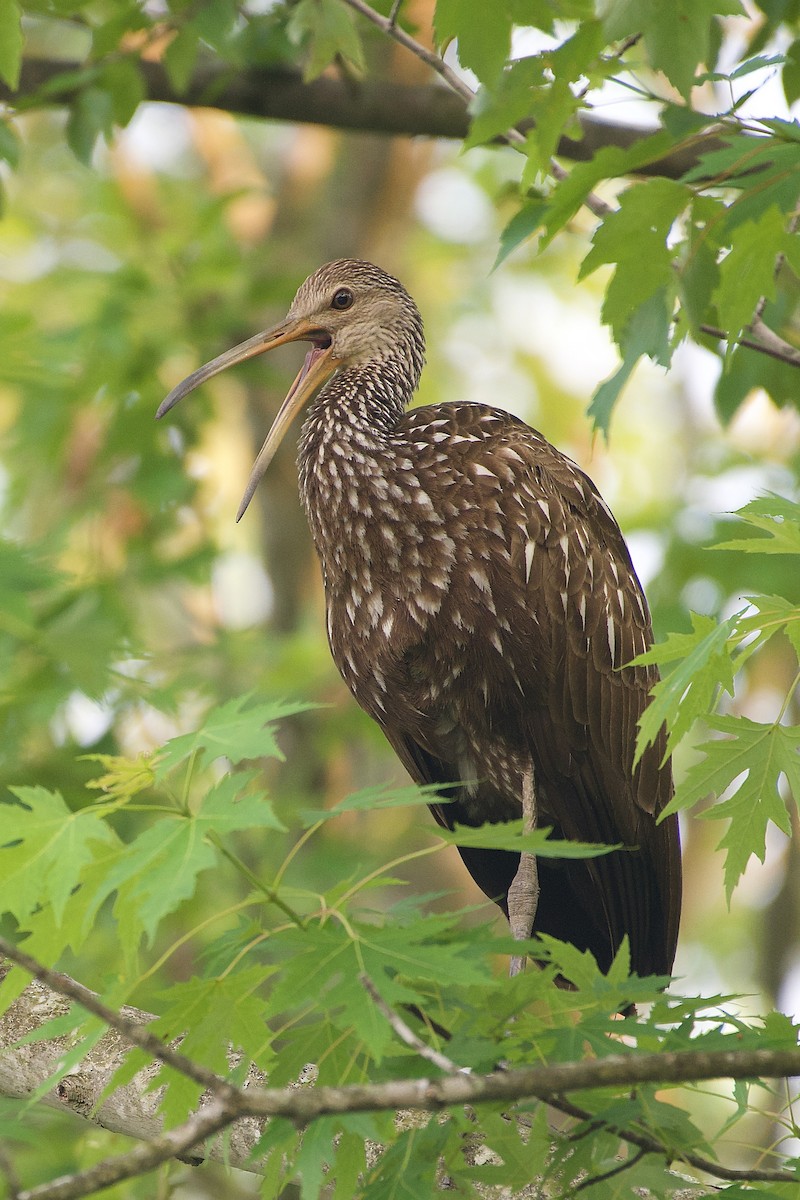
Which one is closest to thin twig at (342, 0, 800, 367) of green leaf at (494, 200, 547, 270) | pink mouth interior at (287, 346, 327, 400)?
green leaf at (494, 200, 547, 270)

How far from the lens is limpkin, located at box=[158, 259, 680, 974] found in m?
3.49

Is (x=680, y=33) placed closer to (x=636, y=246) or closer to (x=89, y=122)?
(x=636, y=246)

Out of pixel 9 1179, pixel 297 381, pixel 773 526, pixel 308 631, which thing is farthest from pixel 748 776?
pixel 308 631

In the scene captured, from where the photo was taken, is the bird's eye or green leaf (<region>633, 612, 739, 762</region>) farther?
the bird's eye

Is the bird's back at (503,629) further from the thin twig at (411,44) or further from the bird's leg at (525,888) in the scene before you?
the thin twig at (411,44)

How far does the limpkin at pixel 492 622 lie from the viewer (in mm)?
3490

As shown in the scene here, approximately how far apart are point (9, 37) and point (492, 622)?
1734mm

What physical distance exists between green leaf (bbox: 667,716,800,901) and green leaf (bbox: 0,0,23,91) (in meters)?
1.94

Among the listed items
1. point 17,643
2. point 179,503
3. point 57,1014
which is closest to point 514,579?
point 57,1014

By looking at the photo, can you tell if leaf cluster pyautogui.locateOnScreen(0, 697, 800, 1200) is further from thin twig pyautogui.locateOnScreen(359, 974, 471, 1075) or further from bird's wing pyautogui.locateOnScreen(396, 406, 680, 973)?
bird's wing pyautogui.locateOnScreen(396, 406, 680, 973)

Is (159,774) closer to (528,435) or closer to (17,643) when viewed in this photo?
(528,435)

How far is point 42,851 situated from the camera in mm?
1944

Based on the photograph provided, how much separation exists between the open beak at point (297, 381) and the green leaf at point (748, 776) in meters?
1.70

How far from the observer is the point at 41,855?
6.37 ft
